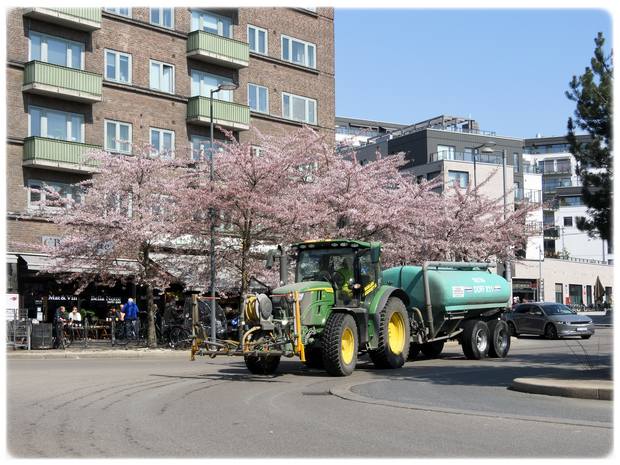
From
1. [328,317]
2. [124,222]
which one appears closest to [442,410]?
[328,317]

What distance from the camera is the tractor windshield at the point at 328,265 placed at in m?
18.5

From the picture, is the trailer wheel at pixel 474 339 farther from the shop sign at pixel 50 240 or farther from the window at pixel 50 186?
the shop sign at pixel 50 240

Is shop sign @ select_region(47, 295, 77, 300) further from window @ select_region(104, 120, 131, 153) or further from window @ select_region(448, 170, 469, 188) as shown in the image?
window @ select_region(448, 170, 469, 188)

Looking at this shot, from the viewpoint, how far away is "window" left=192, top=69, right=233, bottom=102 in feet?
144

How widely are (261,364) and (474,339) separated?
6.48m

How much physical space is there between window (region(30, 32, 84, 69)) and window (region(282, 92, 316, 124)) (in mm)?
12398

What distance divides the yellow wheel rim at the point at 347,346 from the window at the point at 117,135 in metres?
24.7

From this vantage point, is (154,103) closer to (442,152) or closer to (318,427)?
(318,427)

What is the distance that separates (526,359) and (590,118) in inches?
246

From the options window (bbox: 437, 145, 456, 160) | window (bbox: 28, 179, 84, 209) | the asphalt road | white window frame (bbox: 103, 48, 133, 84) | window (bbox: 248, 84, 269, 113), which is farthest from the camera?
window (bbox: 437, 145, 456, 160)

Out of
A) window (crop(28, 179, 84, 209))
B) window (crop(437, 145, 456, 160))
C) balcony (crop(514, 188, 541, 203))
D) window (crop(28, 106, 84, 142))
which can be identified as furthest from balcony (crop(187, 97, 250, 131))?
balcony (crop(514, 188, 541, 203))

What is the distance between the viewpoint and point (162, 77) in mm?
42500

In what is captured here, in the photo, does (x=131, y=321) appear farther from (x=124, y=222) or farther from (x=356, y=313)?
(x=356, y=313)

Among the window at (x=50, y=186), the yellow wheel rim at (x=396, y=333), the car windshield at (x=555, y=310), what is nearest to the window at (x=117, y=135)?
the window at (x=50, y=186)
